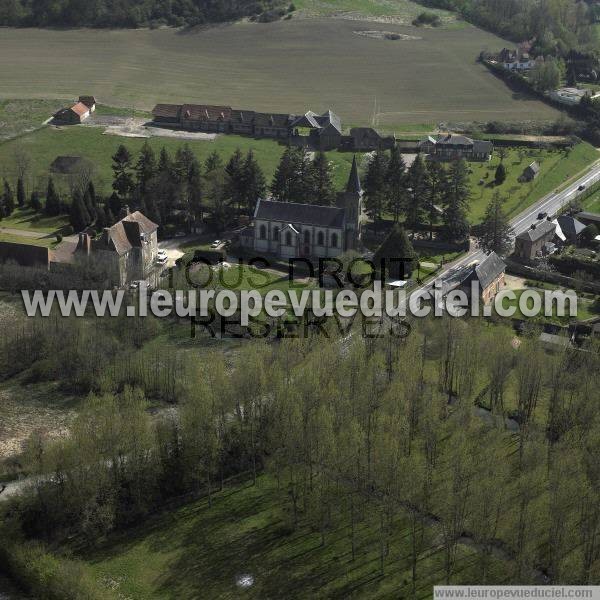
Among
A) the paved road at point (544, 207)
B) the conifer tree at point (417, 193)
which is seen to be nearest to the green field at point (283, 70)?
the paved road at point (544, 207)

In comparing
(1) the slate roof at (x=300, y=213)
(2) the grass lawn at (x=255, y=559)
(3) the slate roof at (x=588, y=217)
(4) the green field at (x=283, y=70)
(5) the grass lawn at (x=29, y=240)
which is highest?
(4) the green field at (x=283, y=70)

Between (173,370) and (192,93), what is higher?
(192,93)

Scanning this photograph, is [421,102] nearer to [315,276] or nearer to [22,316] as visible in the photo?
[315,276]

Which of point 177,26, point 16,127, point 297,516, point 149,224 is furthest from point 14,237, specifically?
point 177,26

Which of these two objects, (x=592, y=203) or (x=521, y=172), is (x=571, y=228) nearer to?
(x=592, y=203)

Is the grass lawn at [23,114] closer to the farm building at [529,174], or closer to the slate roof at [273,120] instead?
the slate roof at [273,120]

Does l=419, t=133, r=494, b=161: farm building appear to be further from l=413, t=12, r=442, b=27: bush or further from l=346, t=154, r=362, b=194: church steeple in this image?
l=413, t=12, r=442, b=27: bush
